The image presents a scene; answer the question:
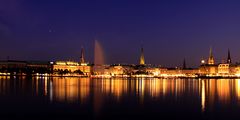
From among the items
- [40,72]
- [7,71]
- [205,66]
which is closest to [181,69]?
[205,66]

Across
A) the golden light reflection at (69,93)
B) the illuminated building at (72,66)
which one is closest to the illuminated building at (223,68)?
the illuminated building at (72,66)

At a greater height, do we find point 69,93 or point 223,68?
point 69,93

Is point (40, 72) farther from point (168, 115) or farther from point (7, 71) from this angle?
point (168, 115)

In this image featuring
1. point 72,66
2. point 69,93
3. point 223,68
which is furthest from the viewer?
point 72,66

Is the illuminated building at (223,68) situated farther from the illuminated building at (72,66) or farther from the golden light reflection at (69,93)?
the golden light reflection at (69,93)

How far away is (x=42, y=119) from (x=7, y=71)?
98391mm

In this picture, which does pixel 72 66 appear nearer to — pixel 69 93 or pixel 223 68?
pixel 223 68

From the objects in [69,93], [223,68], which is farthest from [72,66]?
[69,93]

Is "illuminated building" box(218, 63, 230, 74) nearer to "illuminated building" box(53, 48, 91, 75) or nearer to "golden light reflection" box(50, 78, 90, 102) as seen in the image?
"illuminated building" box(53, 48, 91, 75)

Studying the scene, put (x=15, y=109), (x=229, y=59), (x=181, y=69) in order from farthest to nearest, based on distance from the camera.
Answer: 1. (x=181, y=69)
2. (x=229, y=59)
3. (x=15, y=109)

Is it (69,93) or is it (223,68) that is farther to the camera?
(223,68)

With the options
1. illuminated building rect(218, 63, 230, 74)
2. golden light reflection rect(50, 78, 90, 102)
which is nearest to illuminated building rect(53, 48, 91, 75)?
illuminated building rect(218, 63, 230, 74)

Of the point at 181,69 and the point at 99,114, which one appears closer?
the point at 99,114

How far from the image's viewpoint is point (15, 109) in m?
19.1
